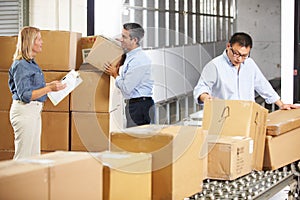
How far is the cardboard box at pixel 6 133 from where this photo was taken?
4.84 meters

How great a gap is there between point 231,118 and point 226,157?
39 cm

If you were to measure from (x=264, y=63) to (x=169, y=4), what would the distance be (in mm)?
3902

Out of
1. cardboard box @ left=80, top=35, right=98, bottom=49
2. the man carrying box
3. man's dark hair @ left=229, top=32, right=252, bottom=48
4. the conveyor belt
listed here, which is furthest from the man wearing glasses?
cardboard box @ left=80, top=35, right=98, bottom=49

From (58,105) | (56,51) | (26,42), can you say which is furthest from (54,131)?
(26,42)

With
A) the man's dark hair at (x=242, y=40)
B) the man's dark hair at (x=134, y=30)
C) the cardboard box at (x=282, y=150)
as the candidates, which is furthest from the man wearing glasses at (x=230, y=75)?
the man's dark hair at (x=134, y=30)

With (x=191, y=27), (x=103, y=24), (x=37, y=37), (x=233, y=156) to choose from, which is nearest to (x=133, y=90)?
(x=37, y=37)

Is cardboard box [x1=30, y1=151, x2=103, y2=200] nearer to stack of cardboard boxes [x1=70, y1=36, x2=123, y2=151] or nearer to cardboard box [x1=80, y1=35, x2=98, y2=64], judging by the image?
stack of cardboard boxes [x1=70, y1=36, x2=123, y2=151]

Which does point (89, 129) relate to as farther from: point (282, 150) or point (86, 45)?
point (282, 150)

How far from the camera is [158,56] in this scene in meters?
7.43

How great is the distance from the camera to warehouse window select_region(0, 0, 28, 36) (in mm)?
5723

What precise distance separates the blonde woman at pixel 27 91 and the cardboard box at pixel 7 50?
0.73 meters

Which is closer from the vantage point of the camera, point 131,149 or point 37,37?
point 131,149

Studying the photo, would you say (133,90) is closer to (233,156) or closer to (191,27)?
(233,156)

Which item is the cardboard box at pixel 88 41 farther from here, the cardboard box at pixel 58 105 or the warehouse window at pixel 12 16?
the warehouse window at pixel 12 16
